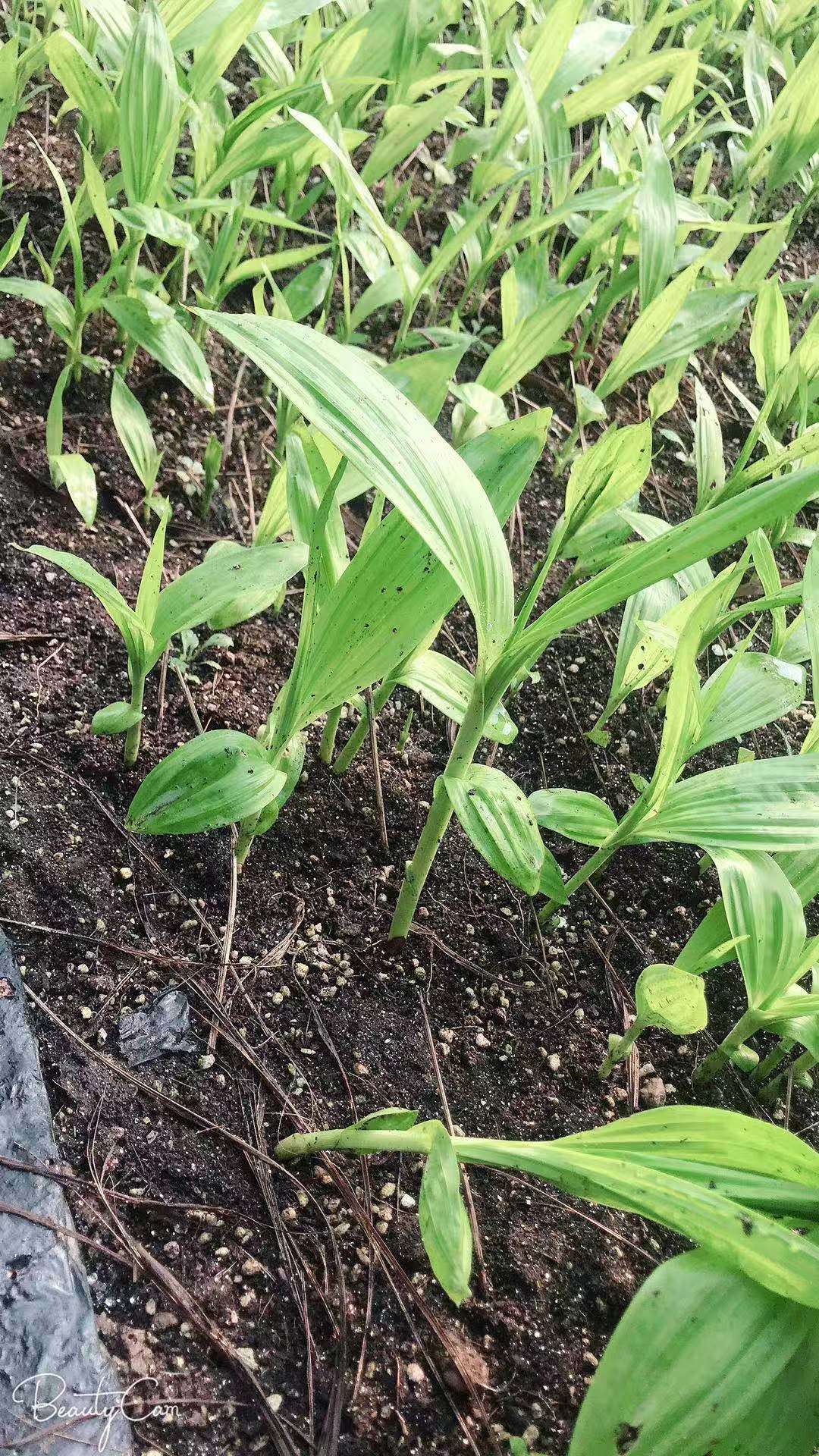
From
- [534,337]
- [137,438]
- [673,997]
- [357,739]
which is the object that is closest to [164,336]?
[137,438]

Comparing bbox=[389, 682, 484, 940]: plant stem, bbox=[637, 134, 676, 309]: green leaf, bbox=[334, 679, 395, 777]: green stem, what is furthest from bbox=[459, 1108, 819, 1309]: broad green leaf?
bbox=[637, 134, 676, 309]: green leaf

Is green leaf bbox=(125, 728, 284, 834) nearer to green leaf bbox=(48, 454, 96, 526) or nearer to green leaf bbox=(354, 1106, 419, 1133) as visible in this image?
green leaf bbox=(354, 1106, 419, 1133)

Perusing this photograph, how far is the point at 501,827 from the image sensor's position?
83 cm

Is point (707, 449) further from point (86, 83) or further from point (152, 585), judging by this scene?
point (86, 83)

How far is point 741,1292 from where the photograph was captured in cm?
63

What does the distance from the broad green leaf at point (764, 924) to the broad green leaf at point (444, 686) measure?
228mm

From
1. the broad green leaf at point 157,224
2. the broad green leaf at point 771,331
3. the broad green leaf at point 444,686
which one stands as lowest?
the broad green leaf at point 444,686

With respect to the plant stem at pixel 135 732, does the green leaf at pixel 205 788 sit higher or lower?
higher

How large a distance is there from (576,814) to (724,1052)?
275 mm

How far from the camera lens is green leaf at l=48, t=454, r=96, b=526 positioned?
120 centimetres

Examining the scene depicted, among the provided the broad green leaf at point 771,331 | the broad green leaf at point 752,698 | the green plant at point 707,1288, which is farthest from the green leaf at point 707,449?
the green plant at point 707,1288

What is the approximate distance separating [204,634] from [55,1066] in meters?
0.55

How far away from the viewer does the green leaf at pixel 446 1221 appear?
0.63m

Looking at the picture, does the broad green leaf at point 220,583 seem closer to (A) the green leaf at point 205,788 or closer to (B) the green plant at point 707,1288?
(A) the green leaf at point 205,788
